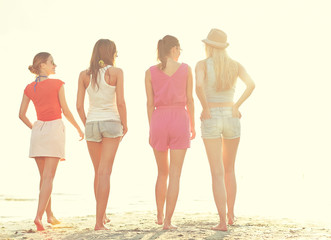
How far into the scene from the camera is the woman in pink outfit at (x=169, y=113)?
6.37 m

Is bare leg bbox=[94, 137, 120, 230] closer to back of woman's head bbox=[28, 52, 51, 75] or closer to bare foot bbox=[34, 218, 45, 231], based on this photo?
bare foot bbox=[34, 218, 45, 231]

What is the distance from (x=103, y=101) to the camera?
6.54 meters

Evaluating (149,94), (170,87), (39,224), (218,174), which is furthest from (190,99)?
(39,224)

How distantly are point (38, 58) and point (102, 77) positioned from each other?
1356 mm

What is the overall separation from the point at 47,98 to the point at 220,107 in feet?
8.40

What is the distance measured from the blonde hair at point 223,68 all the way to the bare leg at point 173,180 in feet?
3.59

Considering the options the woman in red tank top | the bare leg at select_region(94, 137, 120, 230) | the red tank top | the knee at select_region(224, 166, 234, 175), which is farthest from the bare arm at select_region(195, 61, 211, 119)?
the red tank top

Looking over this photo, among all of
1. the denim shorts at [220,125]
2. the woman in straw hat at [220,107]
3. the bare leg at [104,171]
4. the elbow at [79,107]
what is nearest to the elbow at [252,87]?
the woman in straw hat at [220,107]

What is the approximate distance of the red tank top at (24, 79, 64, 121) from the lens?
714 cm

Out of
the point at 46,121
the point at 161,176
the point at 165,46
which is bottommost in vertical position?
the point at 161,176

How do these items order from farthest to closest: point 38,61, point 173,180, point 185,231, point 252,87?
1. point 38,61
2. point 252,87
3. point 173,180
4. point 185,231

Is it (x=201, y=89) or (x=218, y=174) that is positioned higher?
(x=201, y=89)

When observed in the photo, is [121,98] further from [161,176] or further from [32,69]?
[32,69]

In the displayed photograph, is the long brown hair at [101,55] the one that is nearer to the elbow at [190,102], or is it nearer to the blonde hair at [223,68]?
the elbow at [190,102]
